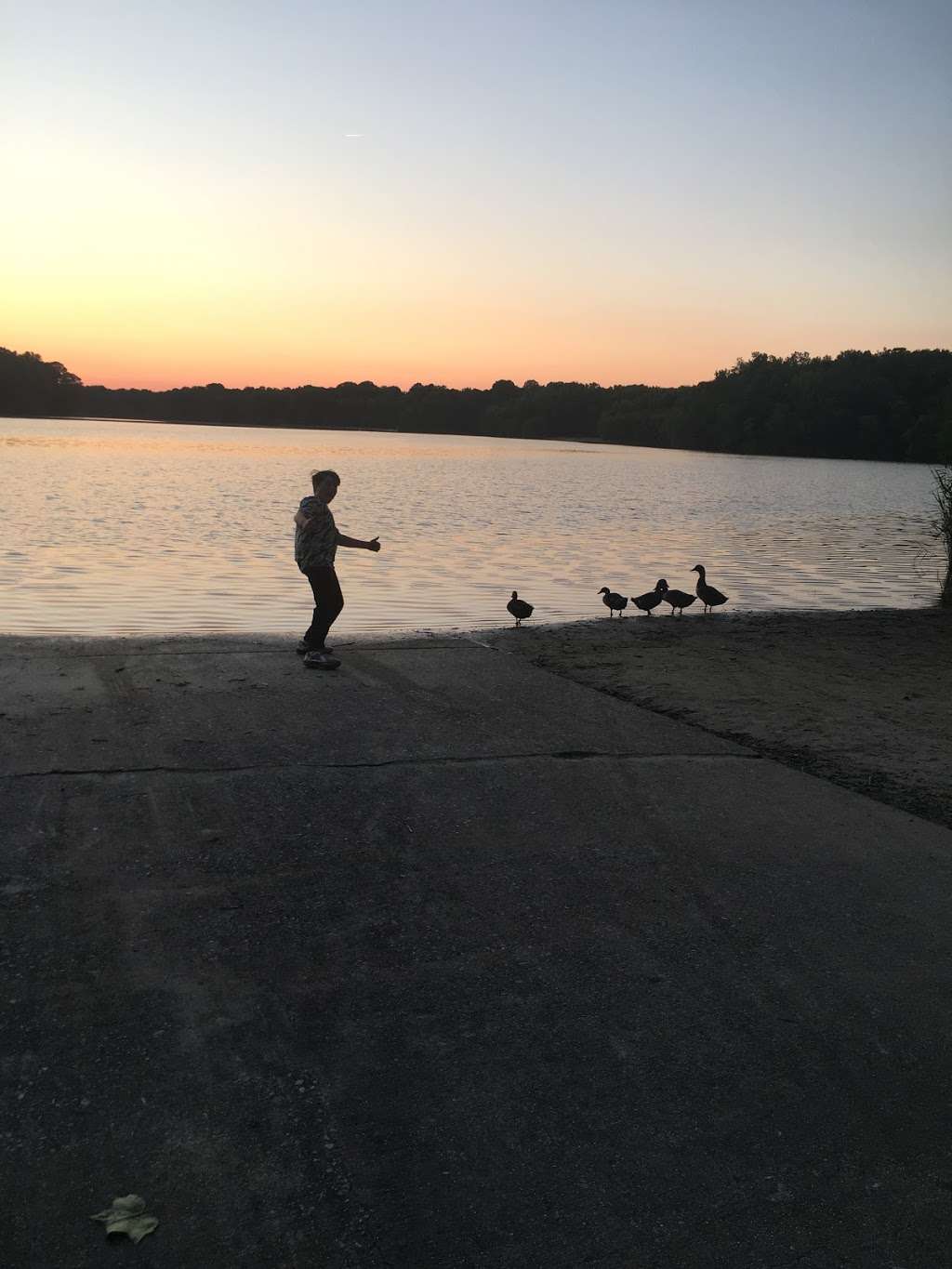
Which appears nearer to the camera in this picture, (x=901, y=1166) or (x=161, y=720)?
(x=901, y=1166)

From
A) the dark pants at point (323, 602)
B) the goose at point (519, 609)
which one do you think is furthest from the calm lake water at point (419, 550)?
the dark pants at point (323, 602)

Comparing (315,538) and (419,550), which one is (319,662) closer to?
(315,538)

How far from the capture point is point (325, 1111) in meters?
3.15

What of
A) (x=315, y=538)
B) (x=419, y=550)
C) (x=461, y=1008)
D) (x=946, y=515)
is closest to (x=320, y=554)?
(x=315, y=538)

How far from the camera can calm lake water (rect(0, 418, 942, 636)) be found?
15.1 meters

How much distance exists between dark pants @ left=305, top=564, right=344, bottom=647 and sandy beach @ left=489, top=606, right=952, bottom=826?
2035 millimetres

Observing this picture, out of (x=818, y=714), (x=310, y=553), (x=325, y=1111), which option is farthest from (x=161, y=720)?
(x=818, y=714)

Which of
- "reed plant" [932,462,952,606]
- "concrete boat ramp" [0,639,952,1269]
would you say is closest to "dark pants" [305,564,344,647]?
"concrete boat ramp" [0,639,952,1269]

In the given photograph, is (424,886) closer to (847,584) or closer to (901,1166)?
(901,1166)

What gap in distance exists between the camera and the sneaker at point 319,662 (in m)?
8.66

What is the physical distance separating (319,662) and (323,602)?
63cm

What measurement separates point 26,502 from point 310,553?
84.5ft

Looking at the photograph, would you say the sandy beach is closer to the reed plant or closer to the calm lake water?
the reed plant

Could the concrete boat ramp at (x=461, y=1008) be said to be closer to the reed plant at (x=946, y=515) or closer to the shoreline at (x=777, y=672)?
the shoreline at (x=777, y=672)
